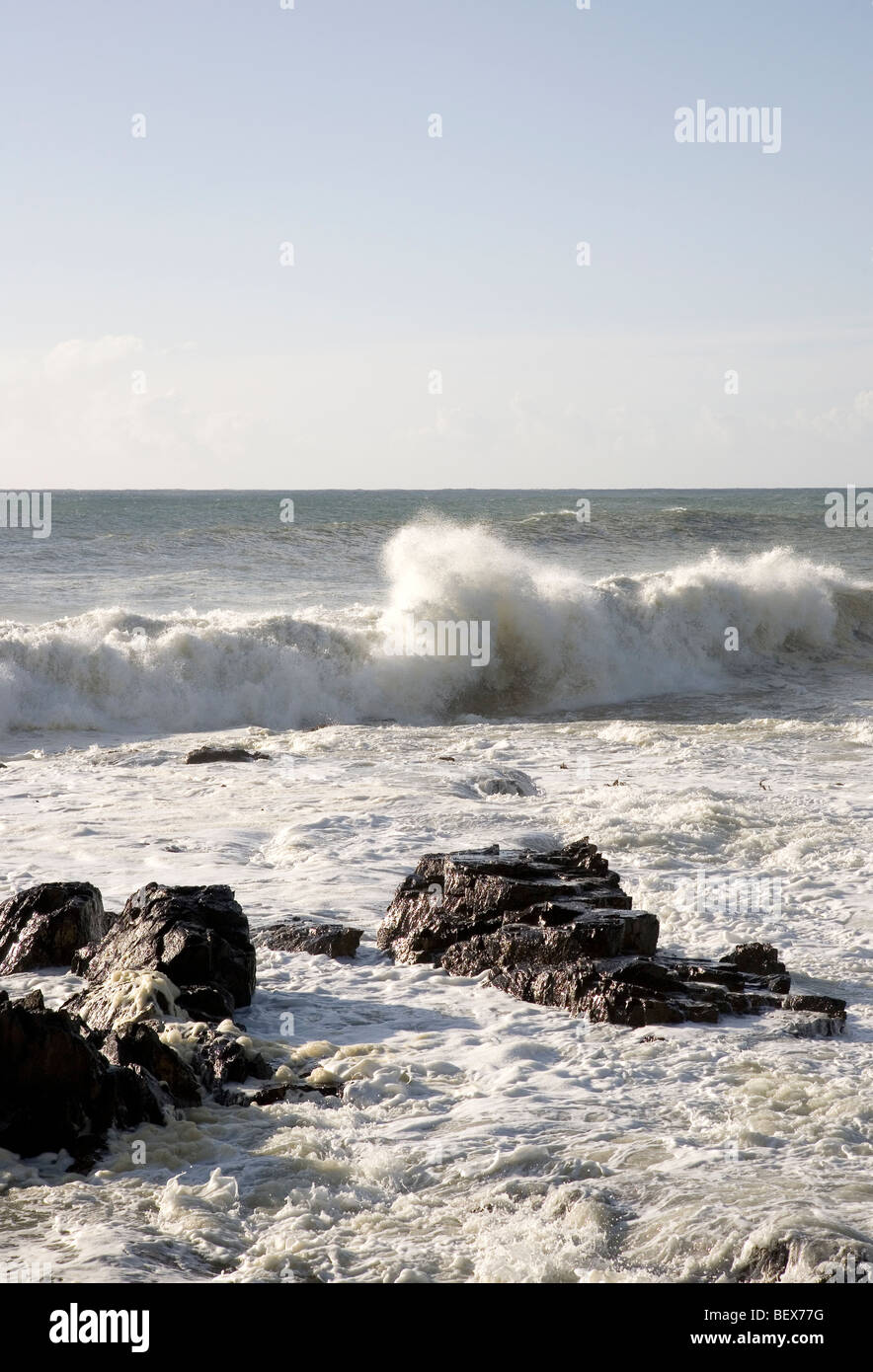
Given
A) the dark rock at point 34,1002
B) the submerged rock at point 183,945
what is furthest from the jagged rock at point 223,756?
the dark rock at point 34,1002

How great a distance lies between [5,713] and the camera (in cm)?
1728

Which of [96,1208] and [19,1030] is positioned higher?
[19,1030]

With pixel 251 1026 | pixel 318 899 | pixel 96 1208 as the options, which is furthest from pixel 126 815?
pixel 96 1208

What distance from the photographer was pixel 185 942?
22.1 ft

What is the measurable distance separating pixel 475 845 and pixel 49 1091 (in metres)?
5.33

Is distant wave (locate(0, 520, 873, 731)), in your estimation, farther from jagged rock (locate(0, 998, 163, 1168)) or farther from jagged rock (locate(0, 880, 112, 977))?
jagged rock (locate(0, 998, 163, 1168))

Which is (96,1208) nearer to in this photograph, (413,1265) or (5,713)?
Result: (413,1265)

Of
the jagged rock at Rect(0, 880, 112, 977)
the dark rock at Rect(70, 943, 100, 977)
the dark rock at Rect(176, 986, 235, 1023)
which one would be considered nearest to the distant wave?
the jagged rock at Rect(0, 880, 112, 977)

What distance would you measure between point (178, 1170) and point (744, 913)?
15.0 feet

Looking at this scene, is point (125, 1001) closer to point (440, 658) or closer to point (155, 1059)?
point (155, 1059)

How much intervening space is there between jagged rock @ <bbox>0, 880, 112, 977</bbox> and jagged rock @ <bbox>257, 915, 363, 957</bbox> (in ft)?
3.29

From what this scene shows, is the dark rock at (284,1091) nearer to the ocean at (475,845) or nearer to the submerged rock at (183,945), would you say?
the ocean at (475,845)

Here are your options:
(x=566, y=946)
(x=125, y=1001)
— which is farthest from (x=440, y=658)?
(x=125, y=1001)

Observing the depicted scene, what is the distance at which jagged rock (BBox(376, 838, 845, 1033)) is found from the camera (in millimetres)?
6488
